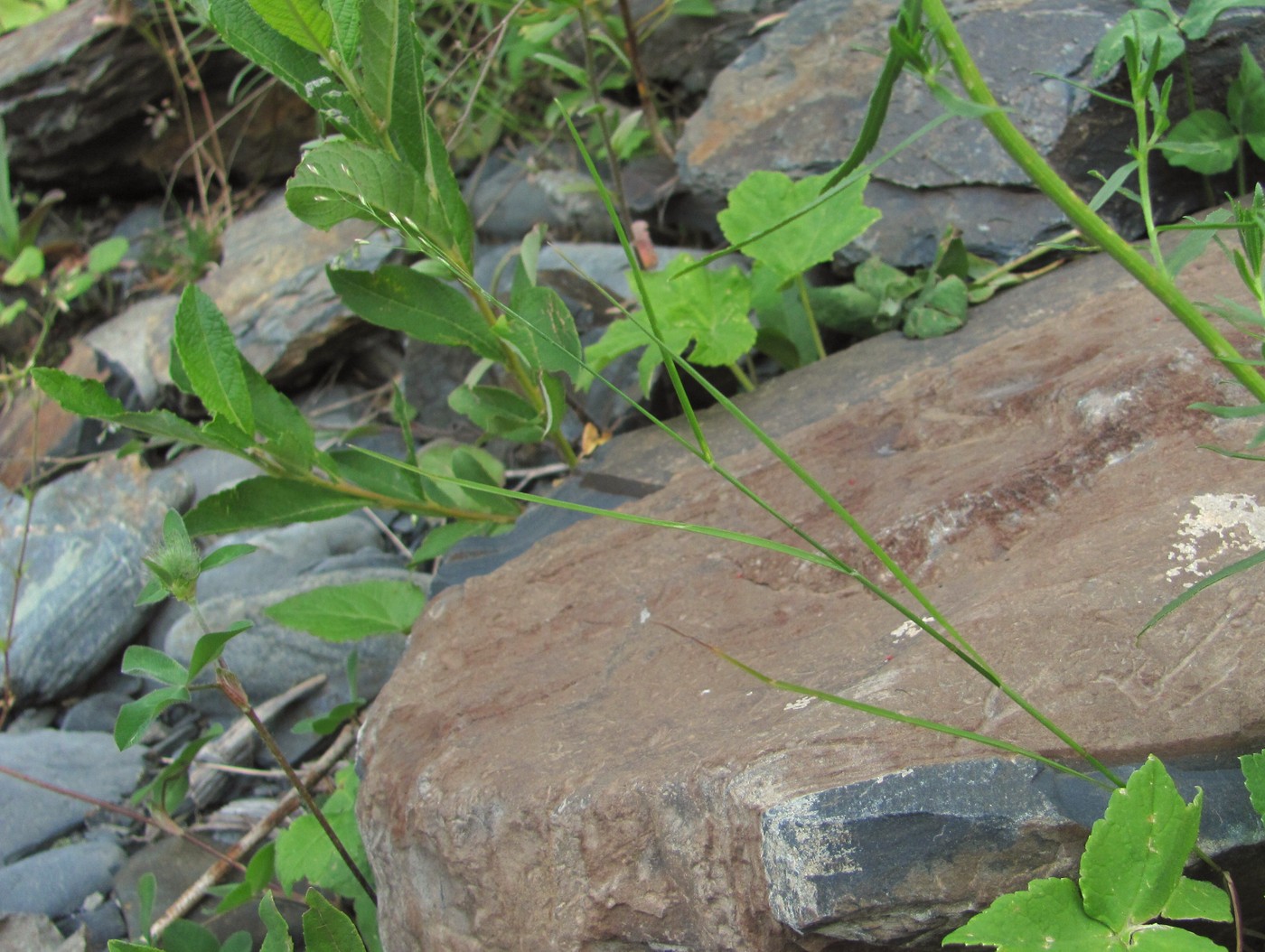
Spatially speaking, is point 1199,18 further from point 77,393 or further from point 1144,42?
point 77,393

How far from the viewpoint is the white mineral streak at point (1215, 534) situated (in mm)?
1345

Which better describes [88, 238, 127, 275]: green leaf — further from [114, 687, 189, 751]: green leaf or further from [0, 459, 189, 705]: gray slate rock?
[114, 687, 189, 751]: green leaf

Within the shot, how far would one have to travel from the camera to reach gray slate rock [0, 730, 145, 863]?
2.44 metres

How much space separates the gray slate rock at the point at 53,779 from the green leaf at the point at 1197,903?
2.10m

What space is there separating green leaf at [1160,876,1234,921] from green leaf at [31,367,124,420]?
1665 millimetres

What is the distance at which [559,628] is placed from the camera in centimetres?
A: 188

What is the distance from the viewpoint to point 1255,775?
109cm

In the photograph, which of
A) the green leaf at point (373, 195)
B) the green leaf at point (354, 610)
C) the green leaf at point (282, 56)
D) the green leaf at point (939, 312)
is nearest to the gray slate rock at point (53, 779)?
the green leaf at point (354, 610)

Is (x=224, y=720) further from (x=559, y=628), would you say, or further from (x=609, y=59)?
(x=609, y=59)

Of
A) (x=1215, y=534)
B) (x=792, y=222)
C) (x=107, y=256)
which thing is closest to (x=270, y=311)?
(x=107, y=256)

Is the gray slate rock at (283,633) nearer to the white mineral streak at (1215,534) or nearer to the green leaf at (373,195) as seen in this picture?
the green leaf at (373,195)

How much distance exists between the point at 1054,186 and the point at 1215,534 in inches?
23.8

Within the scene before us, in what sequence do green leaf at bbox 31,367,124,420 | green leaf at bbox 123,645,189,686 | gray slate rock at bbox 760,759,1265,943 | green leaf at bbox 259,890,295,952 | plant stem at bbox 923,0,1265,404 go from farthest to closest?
1. green leaf at bbox 31,367,124,420
2. green leaf at bbox 123,645,189,686
3. green leaf at bbox 259,890,295,952
4. gray slate rock at bbox 760,759,1265,943
5. plant stem at bbox 923,0,1265,404

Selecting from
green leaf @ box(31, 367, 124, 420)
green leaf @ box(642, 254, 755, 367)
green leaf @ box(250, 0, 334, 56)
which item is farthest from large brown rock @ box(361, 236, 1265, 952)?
green leaf @ box(250, 0, 334, 56)
